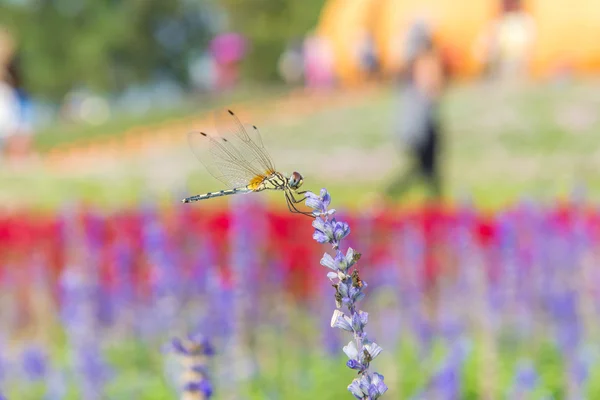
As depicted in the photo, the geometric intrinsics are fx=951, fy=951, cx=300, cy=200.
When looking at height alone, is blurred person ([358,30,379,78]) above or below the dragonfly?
above

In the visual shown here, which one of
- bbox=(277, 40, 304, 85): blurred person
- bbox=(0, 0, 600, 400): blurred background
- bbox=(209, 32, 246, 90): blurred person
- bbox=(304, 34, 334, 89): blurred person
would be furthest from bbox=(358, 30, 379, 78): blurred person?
bbox=(209, 32, 246, 90): blurred person

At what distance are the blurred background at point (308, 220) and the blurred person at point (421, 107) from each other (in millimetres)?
26

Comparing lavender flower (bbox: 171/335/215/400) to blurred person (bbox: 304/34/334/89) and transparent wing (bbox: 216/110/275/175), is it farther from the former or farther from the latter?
blurred person (bbox: 304/34/334/89)

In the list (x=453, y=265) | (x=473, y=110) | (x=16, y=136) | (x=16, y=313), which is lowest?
(x=16, y=313)

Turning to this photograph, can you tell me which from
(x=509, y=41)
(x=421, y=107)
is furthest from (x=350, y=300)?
(x=509, y=41)

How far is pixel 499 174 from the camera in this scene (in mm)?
14141

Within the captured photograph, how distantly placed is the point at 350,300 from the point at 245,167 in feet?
1.32

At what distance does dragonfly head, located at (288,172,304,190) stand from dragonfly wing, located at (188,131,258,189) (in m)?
0.06

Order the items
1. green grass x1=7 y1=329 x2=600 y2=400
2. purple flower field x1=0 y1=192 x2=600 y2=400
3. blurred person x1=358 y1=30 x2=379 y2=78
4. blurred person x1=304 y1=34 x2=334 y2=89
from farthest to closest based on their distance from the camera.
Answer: blurred person x1=304 y1=34 x2=334 y2=89 < blurred person x1=358 y1=30 x2=379 y2=78 < green grass x1=7 y1=329 x2=600 y2=400 < purple flower field x1=0 y1=192 x2=600 y2=400

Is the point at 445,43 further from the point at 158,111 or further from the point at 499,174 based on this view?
Result: the point at 158,111

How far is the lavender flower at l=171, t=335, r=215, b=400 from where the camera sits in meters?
1.57

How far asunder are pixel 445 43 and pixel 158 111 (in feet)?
38.1

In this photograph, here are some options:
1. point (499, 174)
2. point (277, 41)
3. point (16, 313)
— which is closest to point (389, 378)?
point (16, 313)

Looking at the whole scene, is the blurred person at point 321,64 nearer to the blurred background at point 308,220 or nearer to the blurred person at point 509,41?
the blurred background at point 308,220
